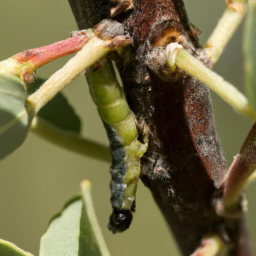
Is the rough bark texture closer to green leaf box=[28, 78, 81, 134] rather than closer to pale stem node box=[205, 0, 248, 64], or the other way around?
pale stem node box=[205, 0, 248, 64]

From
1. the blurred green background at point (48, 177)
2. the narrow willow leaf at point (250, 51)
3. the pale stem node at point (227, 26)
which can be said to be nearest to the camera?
the narrow willow leaf at point (250, 51)

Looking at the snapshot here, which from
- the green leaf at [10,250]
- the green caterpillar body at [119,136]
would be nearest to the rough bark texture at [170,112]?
the green caterpillar body at [119,136]

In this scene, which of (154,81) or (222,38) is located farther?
(222,38)

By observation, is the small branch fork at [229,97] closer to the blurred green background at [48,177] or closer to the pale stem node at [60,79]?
the pale stem node at [60,79]

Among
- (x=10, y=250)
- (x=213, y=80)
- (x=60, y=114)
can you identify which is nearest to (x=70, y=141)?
(x=60, y=114)

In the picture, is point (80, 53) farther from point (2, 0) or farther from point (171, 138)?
point (2, 0)

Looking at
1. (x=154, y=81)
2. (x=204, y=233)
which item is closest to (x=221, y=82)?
(x=154, y=81)
